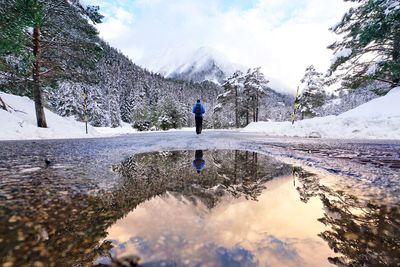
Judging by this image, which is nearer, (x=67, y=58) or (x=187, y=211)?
(x=187, y=211)

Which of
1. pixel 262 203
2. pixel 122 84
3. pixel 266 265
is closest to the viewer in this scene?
pixel 266 265

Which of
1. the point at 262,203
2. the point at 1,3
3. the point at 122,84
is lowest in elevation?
the point at 262,203

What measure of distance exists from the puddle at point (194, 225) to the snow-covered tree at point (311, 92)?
3908 centimetres

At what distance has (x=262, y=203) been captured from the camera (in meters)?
1.82

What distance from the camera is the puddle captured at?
105cm

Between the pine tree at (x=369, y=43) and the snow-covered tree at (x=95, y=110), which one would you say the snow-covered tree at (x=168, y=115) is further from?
the pine tree at (x=369, y=43)

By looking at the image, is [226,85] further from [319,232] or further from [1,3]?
[319,232]

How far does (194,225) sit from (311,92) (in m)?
40.3

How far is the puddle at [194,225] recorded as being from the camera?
105 centimetres

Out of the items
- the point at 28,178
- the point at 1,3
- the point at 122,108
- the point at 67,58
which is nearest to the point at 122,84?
the point at 122,108

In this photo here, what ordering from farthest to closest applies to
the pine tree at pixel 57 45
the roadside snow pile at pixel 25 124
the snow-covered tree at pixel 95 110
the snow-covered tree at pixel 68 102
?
the snow-covered tree at pixel 95 110 < the snow-covered tree at pixel 68 102 < the pine tree at pixel 57 45 < the roadside snow pile at pixel 25 124

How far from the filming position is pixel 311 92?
3709cm

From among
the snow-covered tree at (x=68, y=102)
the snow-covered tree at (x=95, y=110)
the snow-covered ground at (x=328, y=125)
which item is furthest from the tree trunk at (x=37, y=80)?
the snow-covered tree at (x=95, y=110)

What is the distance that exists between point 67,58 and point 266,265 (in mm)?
→ 15879
